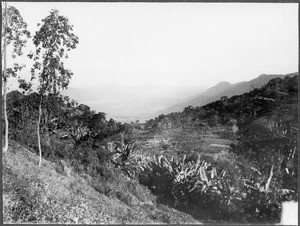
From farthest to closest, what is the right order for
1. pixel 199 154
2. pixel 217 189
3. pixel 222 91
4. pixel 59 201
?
pixel 222 91, pixel 199 154, pixel 217 189, pixel 59 201

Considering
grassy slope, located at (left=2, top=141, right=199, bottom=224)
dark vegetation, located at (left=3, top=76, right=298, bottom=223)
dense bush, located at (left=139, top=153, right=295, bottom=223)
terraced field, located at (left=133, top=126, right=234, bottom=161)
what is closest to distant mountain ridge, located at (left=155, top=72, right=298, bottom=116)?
dark vegetation, located at (left=3, top=76, right=298, bottom=223)

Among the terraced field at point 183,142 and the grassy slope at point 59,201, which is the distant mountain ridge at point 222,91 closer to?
the terraced field at point 183,142

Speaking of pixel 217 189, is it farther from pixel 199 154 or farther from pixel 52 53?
pixel 52 53

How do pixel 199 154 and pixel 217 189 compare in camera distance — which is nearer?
pixel 217 189

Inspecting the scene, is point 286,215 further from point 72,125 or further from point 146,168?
point 72,125

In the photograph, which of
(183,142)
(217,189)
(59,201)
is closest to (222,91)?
(183,142)

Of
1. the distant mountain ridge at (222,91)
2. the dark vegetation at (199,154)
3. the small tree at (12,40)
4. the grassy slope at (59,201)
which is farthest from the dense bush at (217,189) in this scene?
the small tree at (12,40)

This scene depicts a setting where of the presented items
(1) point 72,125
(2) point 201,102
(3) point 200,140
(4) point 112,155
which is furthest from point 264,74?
(1) point 72,125
